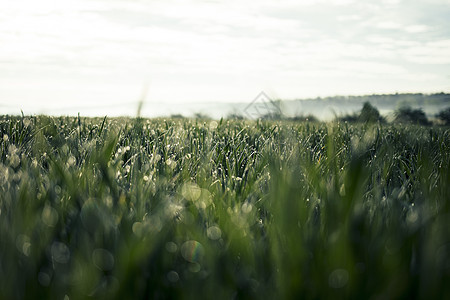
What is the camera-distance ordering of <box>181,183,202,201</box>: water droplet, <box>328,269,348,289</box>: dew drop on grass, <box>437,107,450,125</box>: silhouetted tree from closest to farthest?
<box>328,269,348,289</box>: dew drop on grass
<box>181,183,202,201</box>: water droplet
<box>437,107,450,125</box>: silhouetted tree

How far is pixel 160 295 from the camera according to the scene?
0.72 metres

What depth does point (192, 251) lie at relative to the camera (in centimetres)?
79

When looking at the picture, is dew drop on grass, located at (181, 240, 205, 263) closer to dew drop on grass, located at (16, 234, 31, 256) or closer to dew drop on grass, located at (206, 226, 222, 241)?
dew drop on grass, located at (206, 226, 222, 241)

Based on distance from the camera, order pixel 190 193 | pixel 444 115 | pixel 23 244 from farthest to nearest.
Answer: pixel 444 115 < pixel 190 193 < pixel 23 244

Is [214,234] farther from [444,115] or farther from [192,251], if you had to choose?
[444,115]

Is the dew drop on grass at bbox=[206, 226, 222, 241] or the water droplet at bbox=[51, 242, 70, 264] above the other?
the water droplet at bbox=[51, 242, 70, 264]

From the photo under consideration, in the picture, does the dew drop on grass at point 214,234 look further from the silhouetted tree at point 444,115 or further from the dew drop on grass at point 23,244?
the silhouetted tree at point 444,115

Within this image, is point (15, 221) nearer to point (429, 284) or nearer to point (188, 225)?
point (188, 225)

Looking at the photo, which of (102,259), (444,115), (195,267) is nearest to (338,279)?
(195,267)

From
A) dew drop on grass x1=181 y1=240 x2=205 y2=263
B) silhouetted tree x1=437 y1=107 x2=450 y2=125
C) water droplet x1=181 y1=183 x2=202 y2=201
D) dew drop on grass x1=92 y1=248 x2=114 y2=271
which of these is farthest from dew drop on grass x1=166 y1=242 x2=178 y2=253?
silhouetted tree x1=437 y1=107 x2=450 y2=125

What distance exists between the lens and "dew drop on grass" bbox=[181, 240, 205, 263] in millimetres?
773

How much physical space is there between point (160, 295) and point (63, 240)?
1.01 ft

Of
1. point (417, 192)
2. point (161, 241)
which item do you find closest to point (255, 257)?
point (161, 241)

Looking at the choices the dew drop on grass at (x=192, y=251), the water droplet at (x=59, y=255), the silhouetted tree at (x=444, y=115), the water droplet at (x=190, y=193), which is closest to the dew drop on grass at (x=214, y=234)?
the dew drop on grass at (x=192, y=251)
